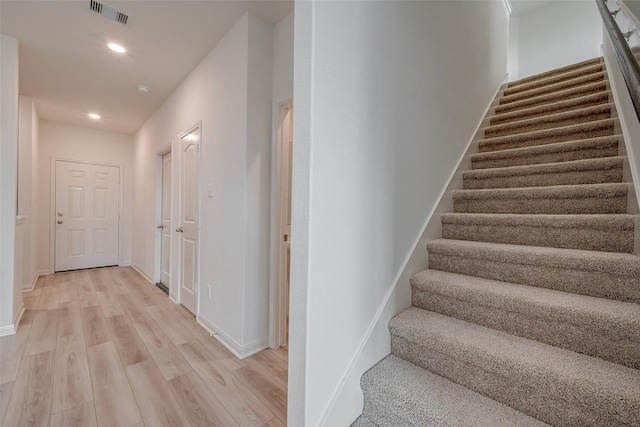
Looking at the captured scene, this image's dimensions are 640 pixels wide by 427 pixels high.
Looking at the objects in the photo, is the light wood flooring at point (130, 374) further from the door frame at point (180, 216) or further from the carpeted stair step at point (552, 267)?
the carpeted stair step at point (552, 267)

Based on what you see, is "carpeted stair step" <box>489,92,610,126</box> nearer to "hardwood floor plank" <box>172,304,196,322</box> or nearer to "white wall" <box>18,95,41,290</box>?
"hardwood floor plank" <box>172,304,196,322</box>

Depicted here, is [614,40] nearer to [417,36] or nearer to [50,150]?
[417,36]

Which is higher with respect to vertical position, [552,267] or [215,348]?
[552,267]

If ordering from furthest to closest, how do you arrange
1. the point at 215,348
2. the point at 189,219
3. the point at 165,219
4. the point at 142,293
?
the point at 165,219 → the point at 142,293 → the point at 189,219 → the point at 215,348

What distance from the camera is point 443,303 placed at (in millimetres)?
1397

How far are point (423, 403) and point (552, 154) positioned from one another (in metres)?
1.98

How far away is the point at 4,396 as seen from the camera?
1593mm

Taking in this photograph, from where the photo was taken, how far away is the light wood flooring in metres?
→ 1.47

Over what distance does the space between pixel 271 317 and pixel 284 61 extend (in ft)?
6.89

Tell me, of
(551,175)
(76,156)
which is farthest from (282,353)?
(76,156)

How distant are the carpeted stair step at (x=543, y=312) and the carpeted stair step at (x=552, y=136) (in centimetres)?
146

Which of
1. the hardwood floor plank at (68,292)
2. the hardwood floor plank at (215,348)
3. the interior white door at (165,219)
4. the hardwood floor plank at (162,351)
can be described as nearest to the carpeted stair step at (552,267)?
the hardwood floor plank at (215,348)

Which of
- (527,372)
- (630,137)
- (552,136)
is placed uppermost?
(552,136)

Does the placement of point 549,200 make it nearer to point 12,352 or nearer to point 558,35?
point 12,352
